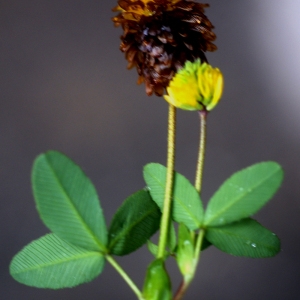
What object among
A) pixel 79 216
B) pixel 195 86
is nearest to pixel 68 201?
pixel 79 216

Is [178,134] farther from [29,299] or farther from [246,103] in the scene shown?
[29,299]

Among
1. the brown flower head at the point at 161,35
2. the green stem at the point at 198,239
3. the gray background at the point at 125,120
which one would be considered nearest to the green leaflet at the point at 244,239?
the green stem at the point at 198,239

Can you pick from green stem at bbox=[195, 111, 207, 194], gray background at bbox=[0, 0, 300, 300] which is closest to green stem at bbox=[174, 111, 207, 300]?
green stem at bbox=[195, 111, 207, 194]

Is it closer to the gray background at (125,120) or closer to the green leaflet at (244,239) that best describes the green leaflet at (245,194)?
the green leaflet at (244,239)

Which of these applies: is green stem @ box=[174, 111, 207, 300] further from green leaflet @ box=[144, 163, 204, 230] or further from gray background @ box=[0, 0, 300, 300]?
gray background @ box=[0, 0, 300, 300]

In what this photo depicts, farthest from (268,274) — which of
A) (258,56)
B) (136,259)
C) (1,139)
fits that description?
(1,139)

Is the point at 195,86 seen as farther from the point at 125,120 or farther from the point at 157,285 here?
the point at 125,120
